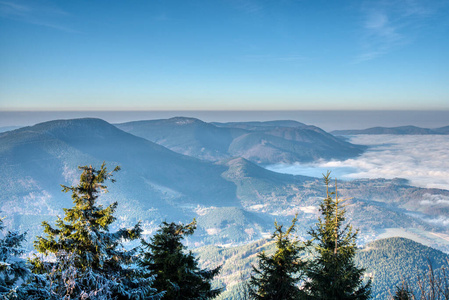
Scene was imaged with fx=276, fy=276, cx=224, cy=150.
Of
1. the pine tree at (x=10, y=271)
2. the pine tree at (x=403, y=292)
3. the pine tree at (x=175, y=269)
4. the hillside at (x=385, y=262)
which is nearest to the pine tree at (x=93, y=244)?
the pine tree at (x=10, y=271)

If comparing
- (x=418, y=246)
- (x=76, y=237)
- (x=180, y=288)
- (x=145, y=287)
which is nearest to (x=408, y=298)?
(x=180, y=288)

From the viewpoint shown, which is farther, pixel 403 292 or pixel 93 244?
pixel 403 292

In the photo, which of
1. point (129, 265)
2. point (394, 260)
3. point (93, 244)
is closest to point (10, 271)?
point (93, 244)

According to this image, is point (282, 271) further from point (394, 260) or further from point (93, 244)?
point (394, 260)

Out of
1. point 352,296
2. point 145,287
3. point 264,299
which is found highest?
point 145,287

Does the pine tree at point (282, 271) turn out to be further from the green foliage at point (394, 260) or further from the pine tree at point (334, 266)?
the green foliage at point (394, 260)

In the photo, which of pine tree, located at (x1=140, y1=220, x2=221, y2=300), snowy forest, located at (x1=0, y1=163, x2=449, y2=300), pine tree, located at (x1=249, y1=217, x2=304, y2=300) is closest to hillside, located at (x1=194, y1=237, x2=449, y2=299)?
pine tree, located at (x1=249, y1=217, x2=304, y2=300)

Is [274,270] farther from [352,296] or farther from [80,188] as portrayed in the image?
[80,188]
